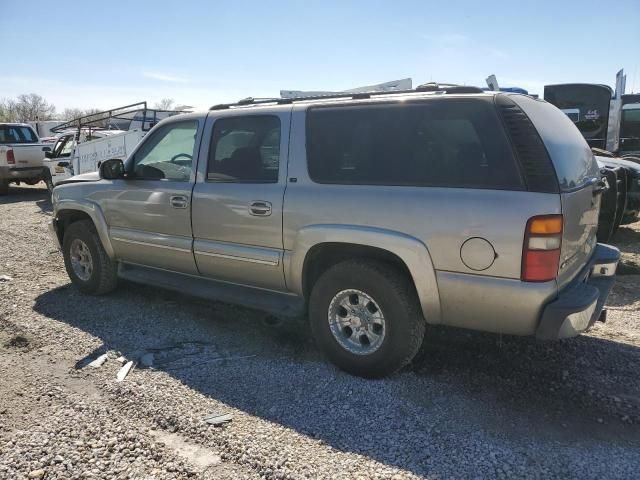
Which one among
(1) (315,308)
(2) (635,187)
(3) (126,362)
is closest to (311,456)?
(1) (315,308)

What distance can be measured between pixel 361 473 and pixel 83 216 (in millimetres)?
4236

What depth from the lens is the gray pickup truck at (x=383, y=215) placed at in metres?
2.99

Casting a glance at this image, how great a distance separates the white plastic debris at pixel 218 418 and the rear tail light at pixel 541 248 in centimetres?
192

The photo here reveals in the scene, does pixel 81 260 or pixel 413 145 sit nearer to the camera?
pixel 413 145

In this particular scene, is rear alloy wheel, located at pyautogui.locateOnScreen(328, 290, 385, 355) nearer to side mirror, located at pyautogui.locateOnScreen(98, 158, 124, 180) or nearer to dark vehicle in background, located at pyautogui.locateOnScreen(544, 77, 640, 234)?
side mirror, located at pyautogui.locateOnScreen(98, 158, 124, 180)

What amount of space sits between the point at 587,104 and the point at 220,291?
1464cm

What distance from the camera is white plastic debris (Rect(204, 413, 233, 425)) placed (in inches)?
124

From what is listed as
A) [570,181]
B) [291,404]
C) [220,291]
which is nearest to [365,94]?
[570,181]

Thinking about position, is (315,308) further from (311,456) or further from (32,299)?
(32,299)

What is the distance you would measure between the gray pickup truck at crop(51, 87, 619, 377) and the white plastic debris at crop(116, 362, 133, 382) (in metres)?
0.84

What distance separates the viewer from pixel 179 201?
443 centimetres

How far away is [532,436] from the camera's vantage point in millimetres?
2977

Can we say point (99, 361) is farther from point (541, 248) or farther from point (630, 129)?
point (630, 129)

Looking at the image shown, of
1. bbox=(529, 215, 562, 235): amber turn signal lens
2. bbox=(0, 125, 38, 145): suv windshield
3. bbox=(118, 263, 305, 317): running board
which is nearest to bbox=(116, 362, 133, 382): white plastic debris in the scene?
bbox=(118, 263, 305, 317): running board
